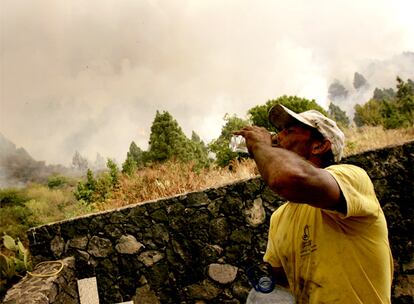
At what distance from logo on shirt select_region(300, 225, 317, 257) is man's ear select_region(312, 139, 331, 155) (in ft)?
1.21

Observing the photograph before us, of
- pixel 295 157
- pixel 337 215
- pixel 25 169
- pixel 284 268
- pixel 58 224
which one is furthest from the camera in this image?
pixel 25 169

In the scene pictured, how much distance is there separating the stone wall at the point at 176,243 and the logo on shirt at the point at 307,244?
9.47 feet

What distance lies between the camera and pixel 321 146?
1.74 meters

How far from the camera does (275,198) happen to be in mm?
4695

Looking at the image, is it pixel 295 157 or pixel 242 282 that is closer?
pixel 295 157

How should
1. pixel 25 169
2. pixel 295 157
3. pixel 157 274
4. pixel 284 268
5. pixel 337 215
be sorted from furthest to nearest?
pixel 25 169 → pixel 157 274 → pixel 284 268 → pixel 337 215 → pixel 295 157

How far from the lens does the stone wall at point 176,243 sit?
474 centimetres

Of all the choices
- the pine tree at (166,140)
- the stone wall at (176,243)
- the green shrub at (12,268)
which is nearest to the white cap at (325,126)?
the stone wall at (176,243)

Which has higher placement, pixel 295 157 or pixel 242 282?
pixel 295 157

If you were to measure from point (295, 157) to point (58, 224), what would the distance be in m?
4.97

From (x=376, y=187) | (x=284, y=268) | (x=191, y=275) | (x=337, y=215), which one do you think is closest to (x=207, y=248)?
(x=191, y=275)

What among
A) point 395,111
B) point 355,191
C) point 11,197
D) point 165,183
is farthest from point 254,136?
point 11,197

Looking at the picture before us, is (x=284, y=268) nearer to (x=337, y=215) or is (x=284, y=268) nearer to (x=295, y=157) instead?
(x=337, y=215)

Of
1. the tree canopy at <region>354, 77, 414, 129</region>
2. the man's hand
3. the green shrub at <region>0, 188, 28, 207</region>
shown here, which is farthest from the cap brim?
the green shrub at <region>0, 188, 28, 207</region>
